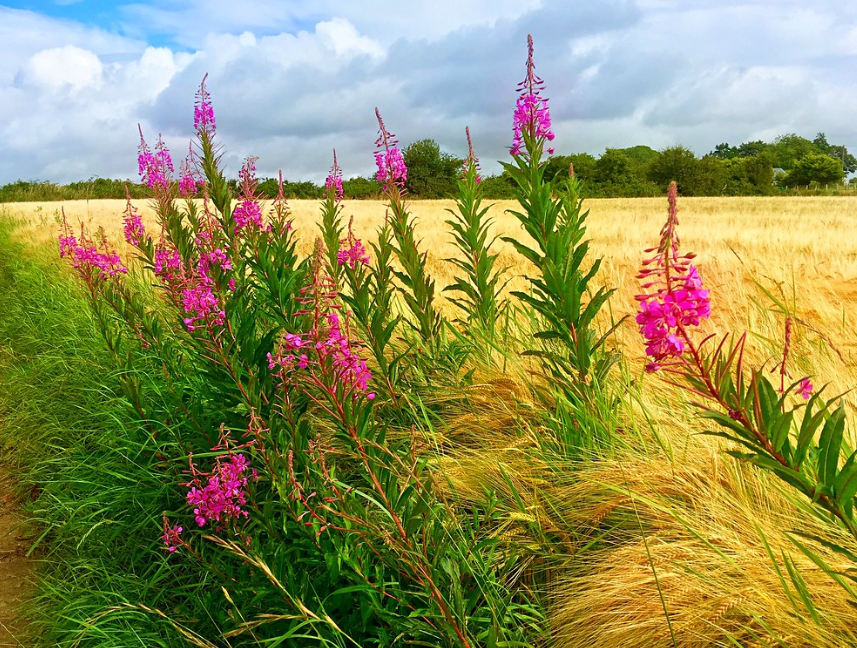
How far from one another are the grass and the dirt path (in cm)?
14

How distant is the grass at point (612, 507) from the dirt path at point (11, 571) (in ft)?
0.47

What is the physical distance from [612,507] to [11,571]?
3.22 m

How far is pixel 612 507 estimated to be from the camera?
2.39 meters

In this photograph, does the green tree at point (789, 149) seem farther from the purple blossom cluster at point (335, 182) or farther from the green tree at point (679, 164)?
the purple blossom cluster at point (335, 182)

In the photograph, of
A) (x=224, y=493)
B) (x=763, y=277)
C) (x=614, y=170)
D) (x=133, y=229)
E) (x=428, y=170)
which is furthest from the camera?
(x=614, y=170)

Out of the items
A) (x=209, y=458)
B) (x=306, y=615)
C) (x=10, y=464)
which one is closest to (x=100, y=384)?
(x=10, y=464)

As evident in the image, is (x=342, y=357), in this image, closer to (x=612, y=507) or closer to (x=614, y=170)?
(x=612, y=507)

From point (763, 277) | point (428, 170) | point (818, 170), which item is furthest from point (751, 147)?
point (763, 277)

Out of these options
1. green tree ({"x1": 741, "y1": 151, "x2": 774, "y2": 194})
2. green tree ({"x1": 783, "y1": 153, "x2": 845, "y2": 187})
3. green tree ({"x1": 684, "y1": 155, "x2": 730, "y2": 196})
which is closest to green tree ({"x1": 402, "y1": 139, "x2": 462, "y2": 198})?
green tree ({"x1": 684, "y1": 155, "x2": 730, "y2": 196})

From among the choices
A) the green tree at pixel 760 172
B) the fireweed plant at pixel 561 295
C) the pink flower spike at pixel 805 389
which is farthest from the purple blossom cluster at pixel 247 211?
the green tree at pixel 760 172

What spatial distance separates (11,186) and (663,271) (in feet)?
164

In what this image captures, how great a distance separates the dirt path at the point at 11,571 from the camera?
3082 mm

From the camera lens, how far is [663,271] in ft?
3.90

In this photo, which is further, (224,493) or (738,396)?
(224,493)
